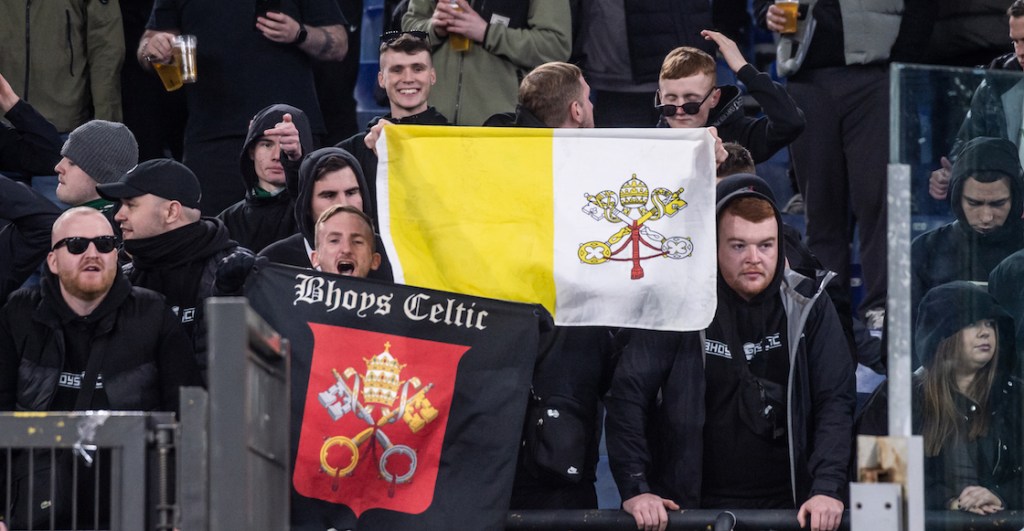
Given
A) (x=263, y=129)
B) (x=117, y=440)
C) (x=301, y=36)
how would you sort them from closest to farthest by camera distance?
(x=117, y=440)
(x=263, y=129)
(x=301, y=36)

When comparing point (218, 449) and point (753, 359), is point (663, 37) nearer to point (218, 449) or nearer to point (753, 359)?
point (753, 359)

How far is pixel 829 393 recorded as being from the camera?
6.49 meters

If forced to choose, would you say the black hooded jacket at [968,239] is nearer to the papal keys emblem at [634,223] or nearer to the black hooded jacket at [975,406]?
the black hooded jacket at [975,406]

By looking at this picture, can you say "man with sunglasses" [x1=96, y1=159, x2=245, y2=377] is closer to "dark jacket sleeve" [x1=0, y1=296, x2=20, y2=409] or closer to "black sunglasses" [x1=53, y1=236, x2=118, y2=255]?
"black sunglasses" [x1=53, y1=236, x2=118, y2=255]

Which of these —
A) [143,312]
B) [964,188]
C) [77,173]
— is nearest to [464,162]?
[143,312]

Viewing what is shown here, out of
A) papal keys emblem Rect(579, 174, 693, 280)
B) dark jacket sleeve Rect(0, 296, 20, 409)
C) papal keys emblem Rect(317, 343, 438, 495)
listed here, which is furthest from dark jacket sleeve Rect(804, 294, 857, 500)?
dark jacket sleeve Rect(0, 296, 20, 409)

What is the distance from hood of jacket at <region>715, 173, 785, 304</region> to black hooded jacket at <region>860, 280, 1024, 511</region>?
1662 mm

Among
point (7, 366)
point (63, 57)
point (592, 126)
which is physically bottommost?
point (7, 366)

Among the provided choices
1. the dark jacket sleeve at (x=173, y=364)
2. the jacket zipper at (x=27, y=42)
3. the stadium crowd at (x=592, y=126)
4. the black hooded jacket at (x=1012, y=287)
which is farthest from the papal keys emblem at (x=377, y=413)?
the jacket zipper at (x=27, y=42)

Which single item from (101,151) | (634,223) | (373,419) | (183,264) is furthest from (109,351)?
(634,223)

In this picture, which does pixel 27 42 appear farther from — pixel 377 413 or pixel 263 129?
pixel 377 413

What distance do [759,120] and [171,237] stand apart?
9.35ft

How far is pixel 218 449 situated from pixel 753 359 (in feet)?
9.77

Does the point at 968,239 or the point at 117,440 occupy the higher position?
the point at 968,239
